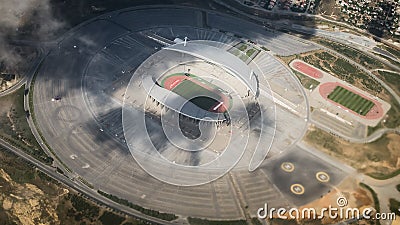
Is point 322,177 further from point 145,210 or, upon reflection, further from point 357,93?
point 145,210

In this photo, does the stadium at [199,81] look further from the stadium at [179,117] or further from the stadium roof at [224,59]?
the stadium at [179,117]

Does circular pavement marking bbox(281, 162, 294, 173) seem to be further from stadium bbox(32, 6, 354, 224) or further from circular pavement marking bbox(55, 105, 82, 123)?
circular pavement marking bbox(55, 105, 82, 123)

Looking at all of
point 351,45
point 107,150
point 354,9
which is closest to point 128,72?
point 107,150

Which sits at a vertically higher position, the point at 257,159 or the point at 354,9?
the point at 354,9

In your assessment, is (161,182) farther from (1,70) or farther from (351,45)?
(351,45)

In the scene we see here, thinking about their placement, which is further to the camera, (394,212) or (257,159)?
(257,159)
